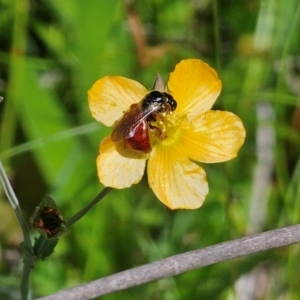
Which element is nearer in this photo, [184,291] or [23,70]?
[184,291]

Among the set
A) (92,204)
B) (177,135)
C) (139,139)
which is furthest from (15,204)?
(177,135)

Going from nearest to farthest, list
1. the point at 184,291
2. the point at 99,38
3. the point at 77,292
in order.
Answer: the point at 77,292, the point at 184,291, the point at 99,38

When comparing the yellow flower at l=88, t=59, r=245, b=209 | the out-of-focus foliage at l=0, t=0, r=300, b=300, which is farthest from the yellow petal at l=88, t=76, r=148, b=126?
the out-of-focus foliage at l=0, t=0, r=300, b=300

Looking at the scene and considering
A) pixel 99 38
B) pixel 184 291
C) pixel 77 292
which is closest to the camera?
pixel 77 292

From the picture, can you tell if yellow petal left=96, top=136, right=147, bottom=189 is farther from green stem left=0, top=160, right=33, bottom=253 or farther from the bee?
green stem left=0, top=160, right=33, bottom=253

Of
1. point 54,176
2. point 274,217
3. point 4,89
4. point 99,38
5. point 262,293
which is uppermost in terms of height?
point 99,38

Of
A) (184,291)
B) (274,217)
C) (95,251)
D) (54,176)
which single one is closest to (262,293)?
(274,217)

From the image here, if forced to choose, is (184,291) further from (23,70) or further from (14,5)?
(14,5)
